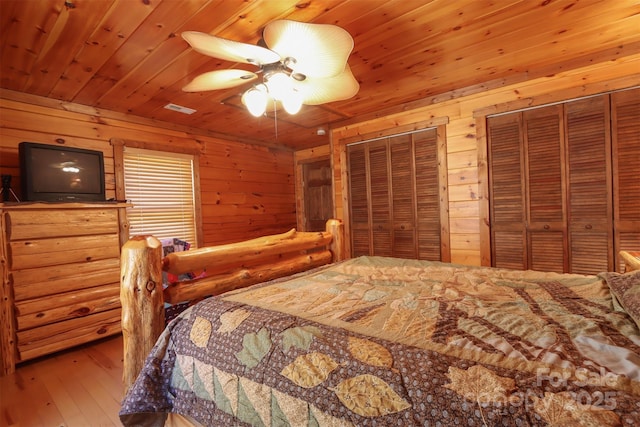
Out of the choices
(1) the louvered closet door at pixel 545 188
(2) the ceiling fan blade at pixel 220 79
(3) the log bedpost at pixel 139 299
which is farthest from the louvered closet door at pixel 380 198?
(3) the log bedpost at pixel 139 299

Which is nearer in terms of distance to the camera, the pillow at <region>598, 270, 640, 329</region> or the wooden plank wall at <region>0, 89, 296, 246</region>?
the pillow at <region>598, 270, 640, 329</region>

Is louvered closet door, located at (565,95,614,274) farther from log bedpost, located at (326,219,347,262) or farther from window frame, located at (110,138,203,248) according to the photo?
window frame, located at (110,138,203,248)

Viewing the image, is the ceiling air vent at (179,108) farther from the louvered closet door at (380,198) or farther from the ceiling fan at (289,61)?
the louvered closet door at (380,198)

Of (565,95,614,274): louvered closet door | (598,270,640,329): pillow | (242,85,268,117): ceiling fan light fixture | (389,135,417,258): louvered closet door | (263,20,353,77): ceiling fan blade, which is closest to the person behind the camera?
(598,270,640,329): pillow

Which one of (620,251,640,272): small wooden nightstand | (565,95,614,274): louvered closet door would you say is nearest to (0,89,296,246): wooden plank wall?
(565,95,614,274): louvered closet door

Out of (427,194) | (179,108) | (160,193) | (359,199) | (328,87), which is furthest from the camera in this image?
(359,199)

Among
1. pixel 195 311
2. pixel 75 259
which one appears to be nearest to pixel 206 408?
pixel 195 311

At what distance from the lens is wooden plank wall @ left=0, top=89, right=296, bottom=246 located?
8.69ft

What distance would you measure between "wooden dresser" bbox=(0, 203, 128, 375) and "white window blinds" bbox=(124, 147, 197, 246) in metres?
0.48

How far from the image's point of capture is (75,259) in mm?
2594

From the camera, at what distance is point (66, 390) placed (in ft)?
6.75

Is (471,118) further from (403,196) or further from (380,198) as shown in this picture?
(380,198)

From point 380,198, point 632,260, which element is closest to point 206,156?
point 380,198

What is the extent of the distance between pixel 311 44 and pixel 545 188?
8.21ft
